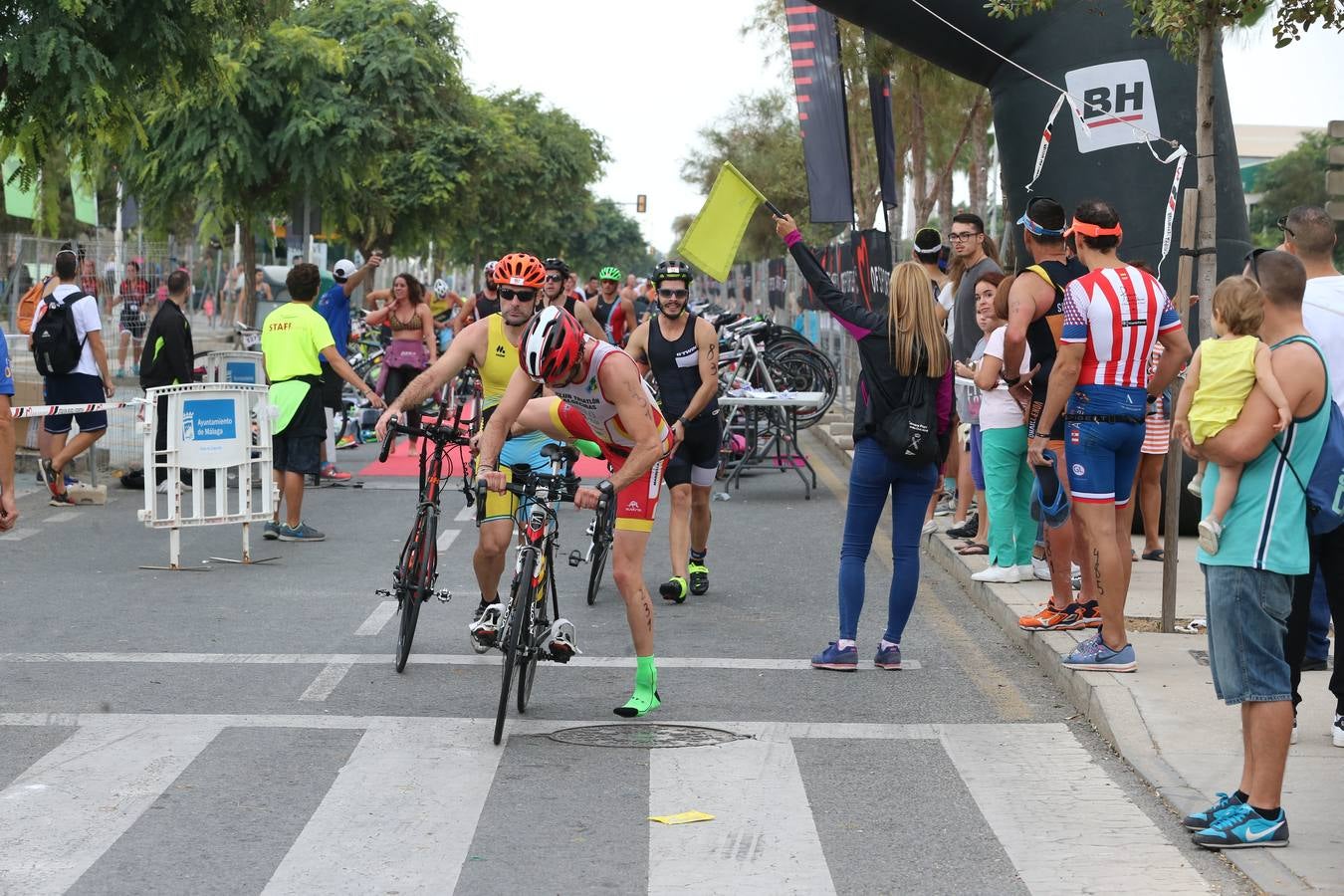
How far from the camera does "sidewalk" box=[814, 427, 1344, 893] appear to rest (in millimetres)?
5285

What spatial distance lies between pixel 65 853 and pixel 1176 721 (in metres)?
4.21

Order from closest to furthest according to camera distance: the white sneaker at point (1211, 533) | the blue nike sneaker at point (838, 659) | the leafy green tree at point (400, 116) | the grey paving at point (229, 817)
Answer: the grey paving at point (229, 817), the white sneaker at point (1211, 533), the blue nike sneaker at point (838, 659), the leafy green tree at point (400, 116)

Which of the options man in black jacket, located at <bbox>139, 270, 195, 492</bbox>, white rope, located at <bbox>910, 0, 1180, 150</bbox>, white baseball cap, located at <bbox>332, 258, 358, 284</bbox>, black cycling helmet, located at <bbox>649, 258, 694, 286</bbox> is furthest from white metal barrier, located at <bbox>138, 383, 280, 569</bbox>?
white rope, located at <bbox>910, 0, 1180, 150</bbox>

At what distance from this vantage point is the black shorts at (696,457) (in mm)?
10523

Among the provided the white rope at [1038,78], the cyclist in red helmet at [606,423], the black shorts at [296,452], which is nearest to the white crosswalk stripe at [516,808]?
the cyclist in red helmet at [606,423]

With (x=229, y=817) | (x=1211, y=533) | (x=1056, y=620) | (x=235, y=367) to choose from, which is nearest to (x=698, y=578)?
(x=1056, y=620)

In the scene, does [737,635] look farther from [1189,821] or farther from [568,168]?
[568,168]

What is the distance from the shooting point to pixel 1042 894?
16.5 ft

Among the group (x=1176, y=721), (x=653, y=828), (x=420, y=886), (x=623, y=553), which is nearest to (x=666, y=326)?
(x=623, y=553)

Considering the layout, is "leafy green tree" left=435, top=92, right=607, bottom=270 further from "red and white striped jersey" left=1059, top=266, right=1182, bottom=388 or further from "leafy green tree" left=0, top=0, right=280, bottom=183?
"red and white striped jersey" left=1059, top=266, right=1182, bottom=388

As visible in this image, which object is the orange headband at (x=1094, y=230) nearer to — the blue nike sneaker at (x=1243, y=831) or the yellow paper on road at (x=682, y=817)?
the blue nike sneaker at (x=1243, y=831)

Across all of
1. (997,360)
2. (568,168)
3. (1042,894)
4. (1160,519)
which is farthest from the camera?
(568,168)

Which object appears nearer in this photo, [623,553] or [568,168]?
[623,553]

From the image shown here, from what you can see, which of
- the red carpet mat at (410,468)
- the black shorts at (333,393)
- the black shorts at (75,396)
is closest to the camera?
the black shorts at (75,396)
